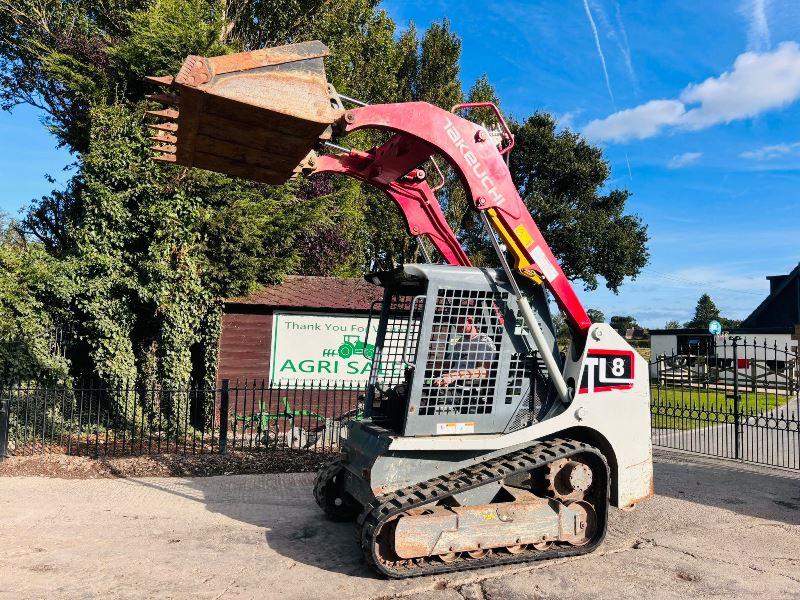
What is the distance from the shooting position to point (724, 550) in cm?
568

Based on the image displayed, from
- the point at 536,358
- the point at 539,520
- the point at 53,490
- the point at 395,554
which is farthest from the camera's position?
the point at 53,490

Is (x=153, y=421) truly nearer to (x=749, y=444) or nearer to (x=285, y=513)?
(x=285, y=513)

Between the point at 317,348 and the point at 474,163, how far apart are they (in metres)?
8.47

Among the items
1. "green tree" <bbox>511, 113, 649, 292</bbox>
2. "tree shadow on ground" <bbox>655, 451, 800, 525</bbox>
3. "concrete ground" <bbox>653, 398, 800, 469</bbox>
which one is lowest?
"tree shadow on ground" <bbox>655, 451, 800, 525</bbox>

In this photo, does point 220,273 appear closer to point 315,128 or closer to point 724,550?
point 315,128

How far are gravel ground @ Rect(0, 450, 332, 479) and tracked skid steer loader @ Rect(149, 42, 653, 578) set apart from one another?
3597 millimetres

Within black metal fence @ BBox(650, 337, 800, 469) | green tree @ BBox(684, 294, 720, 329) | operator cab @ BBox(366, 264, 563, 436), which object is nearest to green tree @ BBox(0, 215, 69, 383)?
operator cab @ BBox(366, 264, 563, 436)

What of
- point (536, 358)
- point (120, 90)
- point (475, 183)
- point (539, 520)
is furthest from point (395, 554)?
point (120, 90)

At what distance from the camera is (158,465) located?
29.5 feet

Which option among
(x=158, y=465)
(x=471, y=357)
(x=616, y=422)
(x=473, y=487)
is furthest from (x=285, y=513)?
(x=616, y=422)

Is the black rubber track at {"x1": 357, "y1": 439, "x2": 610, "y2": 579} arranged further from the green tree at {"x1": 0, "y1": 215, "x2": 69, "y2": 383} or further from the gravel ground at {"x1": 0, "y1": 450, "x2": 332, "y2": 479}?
the green tree at {"x1": 0, "y1": 215, "x2": 69, "y2": 383}

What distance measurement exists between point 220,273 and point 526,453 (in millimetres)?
8710

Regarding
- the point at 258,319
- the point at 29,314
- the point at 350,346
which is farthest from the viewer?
the point at 350,346

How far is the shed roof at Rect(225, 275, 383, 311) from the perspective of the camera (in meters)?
12.8
